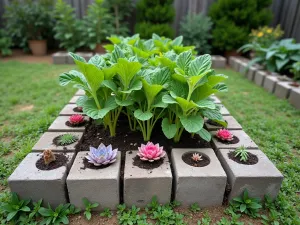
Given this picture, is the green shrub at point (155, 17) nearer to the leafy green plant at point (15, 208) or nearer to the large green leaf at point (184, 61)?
the large green leaf at point (184, 61)

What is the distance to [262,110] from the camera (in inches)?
118

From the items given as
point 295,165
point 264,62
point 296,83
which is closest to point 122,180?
point 295,165

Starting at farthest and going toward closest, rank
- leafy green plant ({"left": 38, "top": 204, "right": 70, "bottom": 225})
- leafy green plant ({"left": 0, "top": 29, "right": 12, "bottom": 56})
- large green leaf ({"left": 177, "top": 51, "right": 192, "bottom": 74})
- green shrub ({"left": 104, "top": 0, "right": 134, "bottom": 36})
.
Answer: green shrub ({"left": 104, "top": 0, "right": 134, "bottom": 36}), leafy green plant ({"left": 0, "top": 29, "right": 12, "bottom": 56}), large green leaf ({"left": 177, "top": 51, "right": 192, "bottom": 74}), leafy green plant ({"left": 38, "top": 204, "right": 70, "bottom": 225})

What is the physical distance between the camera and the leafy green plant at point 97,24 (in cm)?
526

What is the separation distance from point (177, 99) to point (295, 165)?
1.17 metres

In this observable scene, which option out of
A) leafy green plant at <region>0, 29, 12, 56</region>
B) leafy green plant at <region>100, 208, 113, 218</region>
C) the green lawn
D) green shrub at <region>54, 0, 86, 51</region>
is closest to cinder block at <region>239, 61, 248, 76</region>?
the green lawn

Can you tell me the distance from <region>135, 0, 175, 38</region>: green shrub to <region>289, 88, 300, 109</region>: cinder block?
10.7ft

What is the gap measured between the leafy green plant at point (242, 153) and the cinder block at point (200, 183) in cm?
18

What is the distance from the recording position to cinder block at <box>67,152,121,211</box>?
1.38 m

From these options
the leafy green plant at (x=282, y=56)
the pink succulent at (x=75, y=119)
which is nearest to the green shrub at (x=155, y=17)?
the leafy green plant at (x=282, y=56)

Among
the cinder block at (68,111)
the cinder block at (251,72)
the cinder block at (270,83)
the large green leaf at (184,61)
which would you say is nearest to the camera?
the large green leaf at (184,61)

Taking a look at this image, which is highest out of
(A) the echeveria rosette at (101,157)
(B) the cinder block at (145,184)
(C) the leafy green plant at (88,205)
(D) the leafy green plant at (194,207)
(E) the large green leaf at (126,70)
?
(E) the large green leaf at (126,70)

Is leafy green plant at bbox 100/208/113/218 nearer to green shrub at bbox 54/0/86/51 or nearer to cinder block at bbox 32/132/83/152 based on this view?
cinder block at bbox 32/132/83/152

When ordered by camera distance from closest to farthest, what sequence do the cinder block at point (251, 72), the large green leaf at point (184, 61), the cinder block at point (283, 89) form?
the large green leaf at point (184, 61), the cinder block at point (283, 89), the cinder block at point (251, 72)
